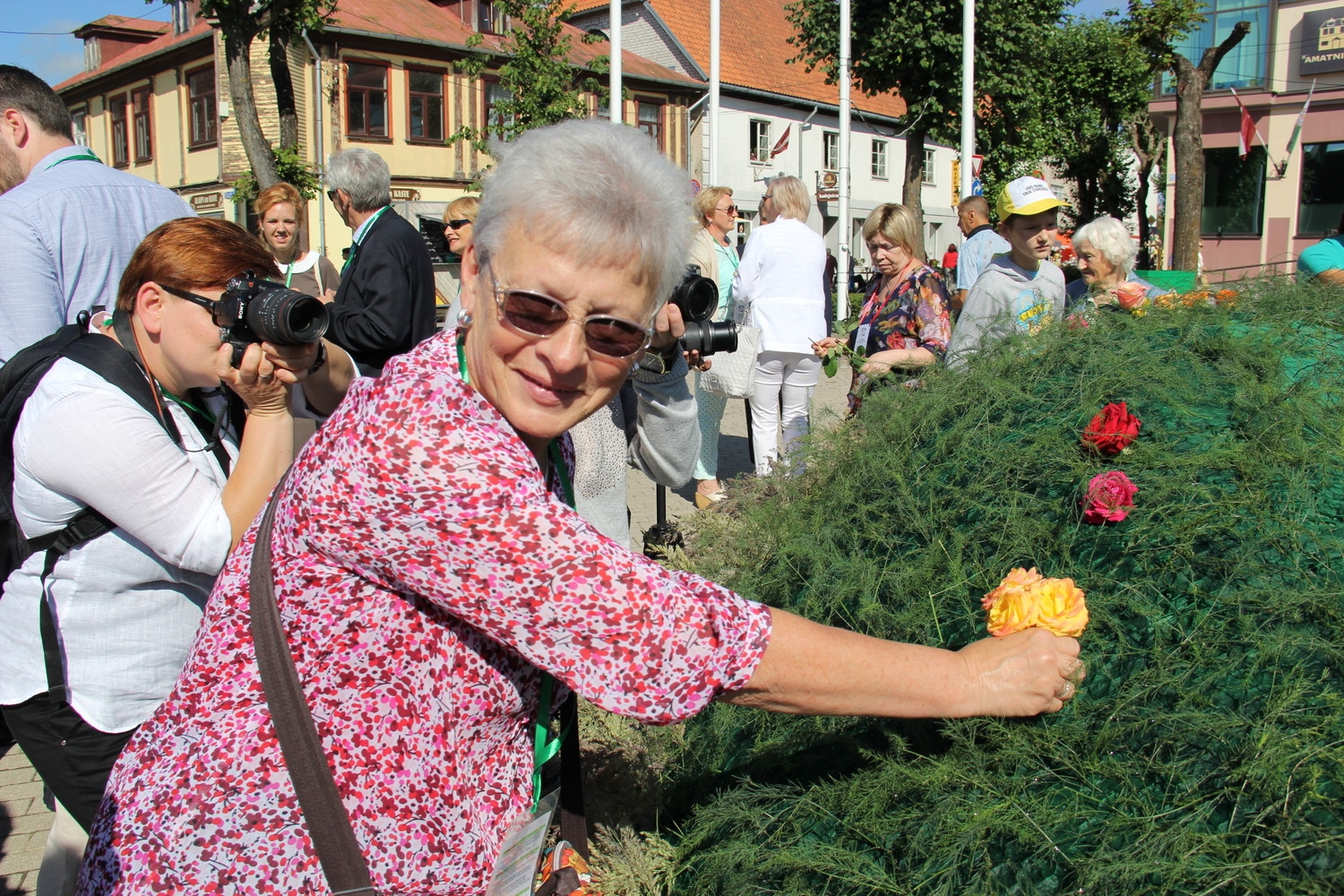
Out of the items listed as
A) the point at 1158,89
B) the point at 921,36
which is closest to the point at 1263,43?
the point at 1158,89

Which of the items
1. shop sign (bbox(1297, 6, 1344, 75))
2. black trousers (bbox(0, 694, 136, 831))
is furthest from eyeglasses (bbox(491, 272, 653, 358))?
shop sign (bbox(1297, 6, 1344, 75))

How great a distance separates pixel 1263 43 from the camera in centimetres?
2978

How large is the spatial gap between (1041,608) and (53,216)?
3055mm

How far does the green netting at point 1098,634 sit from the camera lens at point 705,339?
529mm

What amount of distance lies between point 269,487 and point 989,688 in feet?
4.66

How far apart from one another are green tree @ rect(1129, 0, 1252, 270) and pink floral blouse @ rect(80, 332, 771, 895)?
1821 centimetres

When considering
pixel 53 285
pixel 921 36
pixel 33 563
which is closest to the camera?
pixel 33 563

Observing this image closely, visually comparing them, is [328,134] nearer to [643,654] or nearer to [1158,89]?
[1158,89]

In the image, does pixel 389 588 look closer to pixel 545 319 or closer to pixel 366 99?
pixel 545 319

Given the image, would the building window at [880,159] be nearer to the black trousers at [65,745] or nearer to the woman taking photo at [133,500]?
the woman taking photo at [133,500]

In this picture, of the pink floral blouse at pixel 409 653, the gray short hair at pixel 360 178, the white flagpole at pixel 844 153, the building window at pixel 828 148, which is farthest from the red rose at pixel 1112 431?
the building window at pixel 828 148

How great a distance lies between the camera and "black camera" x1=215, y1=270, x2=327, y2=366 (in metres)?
1.95

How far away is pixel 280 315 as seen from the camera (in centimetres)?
196

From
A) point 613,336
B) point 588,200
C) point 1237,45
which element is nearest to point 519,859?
point 613,336
